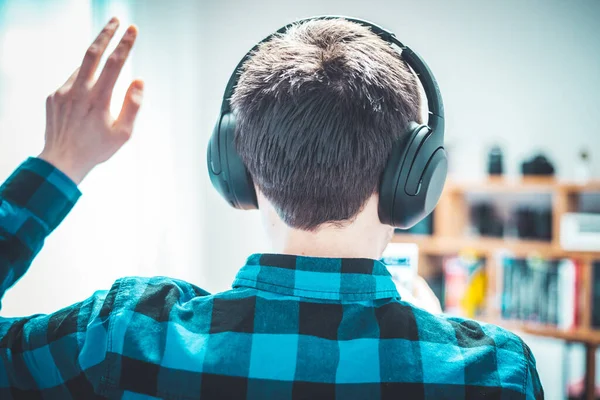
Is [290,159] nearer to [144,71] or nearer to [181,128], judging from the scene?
[144,71]

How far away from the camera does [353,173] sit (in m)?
0.55

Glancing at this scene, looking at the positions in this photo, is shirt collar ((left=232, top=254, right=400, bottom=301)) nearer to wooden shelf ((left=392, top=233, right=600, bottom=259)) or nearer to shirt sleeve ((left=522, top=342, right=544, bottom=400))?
shirt sleeve ((left=522, top=342, right=544, bottom=400))

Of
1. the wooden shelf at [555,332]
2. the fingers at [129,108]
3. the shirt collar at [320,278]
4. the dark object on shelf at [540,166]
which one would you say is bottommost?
the wooden shelf at [555,332]

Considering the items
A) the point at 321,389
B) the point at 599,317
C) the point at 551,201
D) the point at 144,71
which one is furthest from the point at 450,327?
the point at 551,201

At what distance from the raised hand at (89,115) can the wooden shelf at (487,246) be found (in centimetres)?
211

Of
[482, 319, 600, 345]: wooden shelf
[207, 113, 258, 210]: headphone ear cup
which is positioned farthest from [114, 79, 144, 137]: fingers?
[482, 319, 600, 345]: wooden shelf

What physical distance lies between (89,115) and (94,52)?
7cm

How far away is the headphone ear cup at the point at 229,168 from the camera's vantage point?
641mm

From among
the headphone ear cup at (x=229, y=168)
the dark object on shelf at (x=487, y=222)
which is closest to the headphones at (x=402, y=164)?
the headphone ear cup at (x=229, y=168)

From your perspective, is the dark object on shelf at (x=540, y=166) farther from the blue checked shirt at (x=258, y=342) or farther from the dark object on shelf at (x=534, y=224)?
the blue checked shirt at (x=258, y=342)

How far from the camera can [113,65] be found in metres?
0.54

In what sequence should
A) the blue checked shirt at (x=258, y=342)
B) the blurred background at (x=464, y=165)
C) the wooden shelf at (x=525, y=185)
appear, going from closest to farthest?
the blue checked shirt at (x=258, y=342)
the blurred background at (x=464, y=165)
the wooden shelf at (x=525, y=185)

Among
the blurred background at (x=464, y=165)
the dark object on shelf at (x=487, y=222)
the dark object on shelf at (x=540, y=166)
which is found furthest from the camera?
the dark object on shelf at (x=487, y=222)

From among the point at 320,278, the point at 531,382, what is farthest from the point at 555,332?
the point at 320,278
